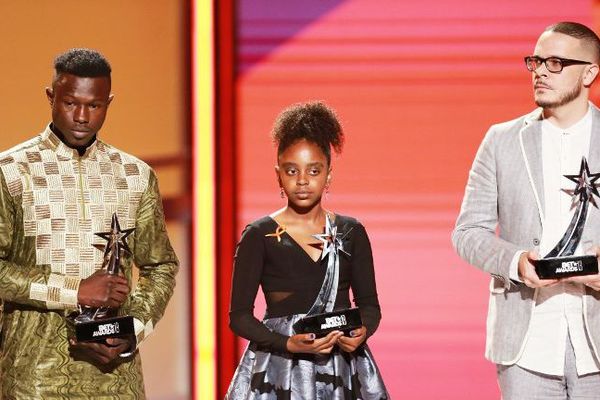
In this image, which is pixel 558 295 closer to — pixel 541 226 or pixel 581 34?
pixel 541 226

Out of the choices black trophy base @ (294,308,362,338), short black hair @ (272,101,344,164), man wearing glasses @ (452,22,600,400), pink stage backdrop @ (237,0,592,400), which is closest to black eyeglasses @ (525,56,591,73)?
man wearing glasses @ (452,22,600,400)

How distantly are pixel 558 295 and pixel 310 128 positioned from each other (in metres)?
0.87

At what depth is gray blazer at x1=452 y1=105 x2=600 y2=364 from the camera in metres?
2.96

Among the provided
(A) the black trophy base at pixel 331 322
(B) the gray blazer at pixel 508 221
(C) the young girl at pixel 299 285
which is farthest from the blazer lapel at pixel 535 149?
(A) the black trophy base at pixel 331 322

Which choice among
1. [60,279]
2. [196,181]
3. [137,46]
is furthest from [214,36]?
[60,279]

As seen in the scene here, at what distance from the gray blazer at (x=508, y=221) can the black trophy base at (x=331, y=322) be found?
0.48 meters

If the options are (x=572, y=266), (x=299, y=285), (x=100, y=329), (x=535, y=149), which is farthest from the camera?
(x=535, y=149)

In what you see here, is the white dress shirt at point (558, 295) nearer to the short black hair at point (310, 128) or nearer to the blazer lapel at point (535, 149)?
the blazer lapel at point (535, 149)

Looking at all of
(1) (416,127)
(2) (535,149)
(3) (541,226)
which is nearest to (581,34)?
(2) (535,149)

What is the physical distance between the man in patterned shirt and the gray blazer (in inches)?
37.0

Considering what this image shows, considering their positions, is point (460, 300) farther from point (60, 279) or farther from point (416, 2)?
point (60, 279)

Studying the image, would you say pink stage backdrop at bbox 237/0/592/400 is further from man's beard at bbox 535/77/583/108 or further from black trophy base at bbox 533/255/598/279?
black trophy base at bbox 533/255/598/279

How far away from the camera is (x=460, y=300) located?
444 centimetres

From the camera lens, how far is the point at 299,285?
9.65 feet
